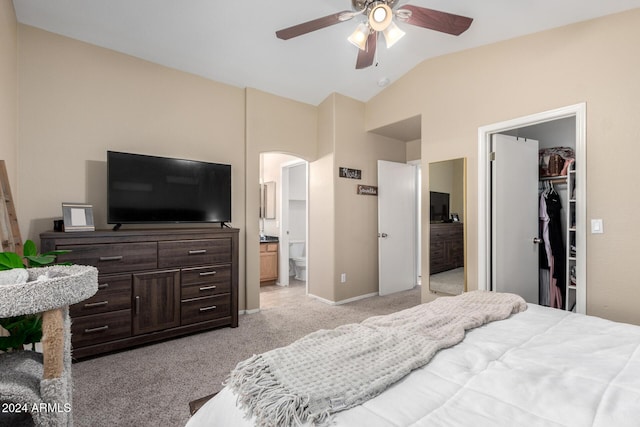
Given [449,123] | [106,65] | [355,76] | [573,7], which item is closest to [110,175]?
[106,65]

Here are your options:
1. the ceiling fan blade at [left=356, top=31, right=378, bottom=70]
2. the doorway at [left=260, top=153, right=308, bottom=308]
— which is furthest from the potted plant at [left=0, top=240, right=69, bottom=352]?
the doorway at [left=260, top=153, right=308, bottom=308]

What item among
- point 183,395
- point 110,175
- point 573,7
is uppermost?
point 573,7

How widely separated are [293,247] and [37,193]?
12.4ft

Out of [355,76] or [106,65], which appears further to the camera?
[355,76]

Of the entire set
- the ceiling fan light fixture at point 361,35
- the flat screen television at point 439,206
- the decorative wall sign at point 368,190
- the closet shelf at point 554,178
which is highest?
the ceiling fan light fixture at point 361,35

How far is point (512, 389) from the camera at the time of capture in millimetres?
981

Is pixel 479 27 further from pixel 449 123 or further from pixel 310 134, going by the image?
pixel 310 134

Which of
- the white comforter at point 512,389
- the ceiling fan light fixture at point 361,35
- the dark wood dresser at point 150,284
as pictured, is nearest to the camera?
the white comforter at point 512,389

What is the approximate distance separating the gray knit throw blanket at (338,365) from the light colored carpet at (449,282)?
1.81m

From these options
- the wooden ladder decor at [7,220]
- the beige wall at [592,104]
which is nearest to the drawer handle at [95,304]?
the wooden ladder decor at [7,220]

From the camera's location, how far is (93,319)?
97.1 inches

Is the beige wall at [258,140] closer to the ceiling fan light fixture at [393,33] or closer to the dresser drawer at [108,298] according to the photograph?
the dresser drawer at [108,298]

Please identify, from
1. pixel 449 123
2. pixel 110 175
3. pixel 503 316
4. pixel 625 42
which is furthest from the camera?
pixel 449 123

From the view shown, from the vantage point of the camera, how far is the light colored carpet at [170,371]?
1828 mm
